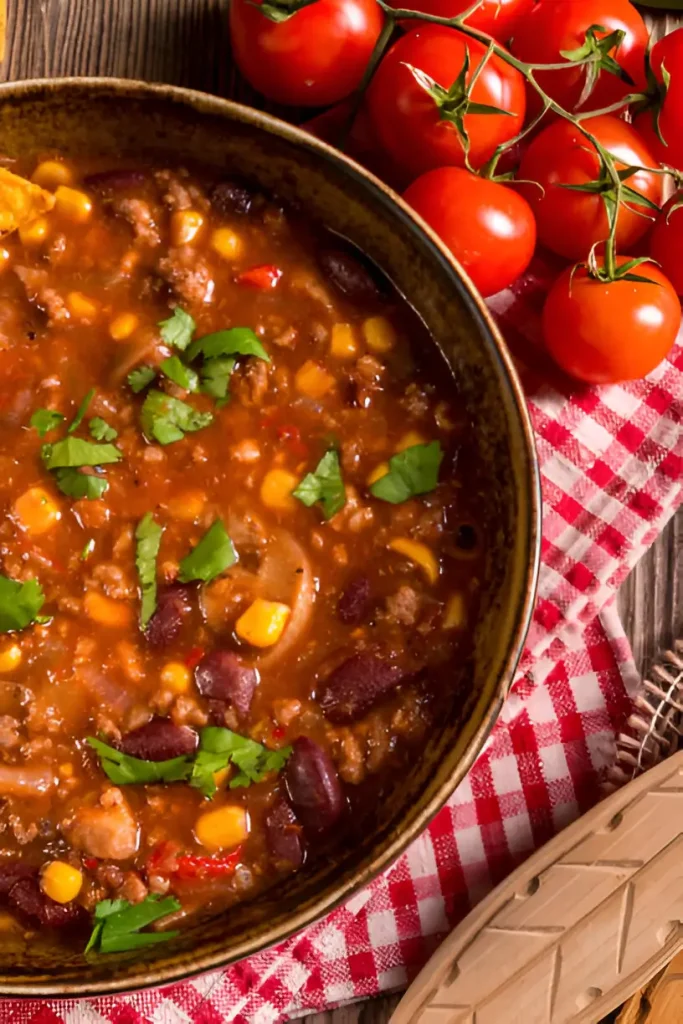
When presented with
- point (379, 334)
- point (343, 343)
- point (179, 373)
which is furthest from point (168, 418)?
point (379, 334)

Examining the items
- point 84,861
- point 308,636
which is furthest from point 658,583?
point 84,861

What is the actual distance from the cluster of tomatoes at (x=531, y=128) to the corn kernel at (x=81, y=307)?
102 cm

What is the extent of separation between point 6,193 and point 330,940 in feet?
8.83

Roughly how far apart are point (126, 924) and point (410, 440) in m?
1.72

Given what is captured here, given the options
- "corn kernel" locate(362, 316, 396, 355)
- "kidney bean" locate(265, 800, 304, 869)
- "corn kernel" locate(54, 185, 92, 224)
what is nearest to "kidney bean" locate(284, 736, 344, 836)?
"kidney bean" locate(265, 800, 304, 869)

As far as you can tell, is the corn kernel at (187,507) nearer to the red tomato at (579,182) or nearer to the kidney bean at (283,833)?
the kidney bean at (283,833)

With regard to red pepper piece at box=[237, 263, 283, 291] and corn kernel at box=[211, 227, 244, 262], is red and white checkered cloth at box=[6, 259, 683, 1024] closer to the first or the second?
red pepper piece at box=[237, 263, 283, 291]

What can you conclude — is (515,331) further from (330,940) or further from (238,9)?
(330,940)

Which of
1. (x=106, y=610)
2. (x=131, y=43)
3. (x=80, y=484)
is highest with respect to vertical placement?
(x=131, y=43)

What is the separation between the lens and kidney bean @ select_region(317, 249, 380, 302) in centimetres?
331

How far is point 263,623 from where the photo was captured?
10.2 feet

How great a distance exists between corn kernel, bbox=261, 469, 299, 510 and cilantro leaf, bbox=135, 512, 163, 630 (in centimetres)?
35

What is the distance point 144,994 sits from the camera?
135 inches

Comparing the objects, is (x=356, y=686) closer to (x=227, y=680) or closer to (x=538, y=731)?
(x=227, y=680)
